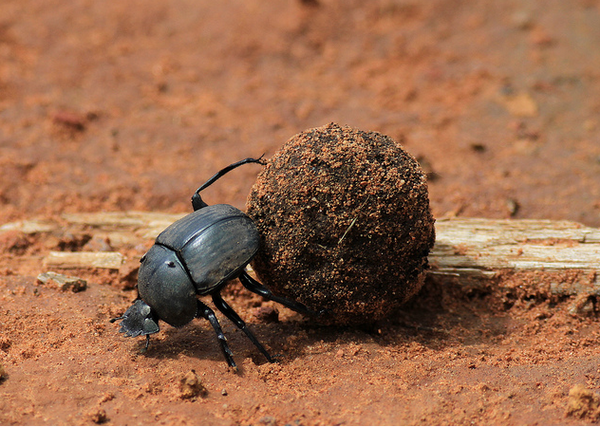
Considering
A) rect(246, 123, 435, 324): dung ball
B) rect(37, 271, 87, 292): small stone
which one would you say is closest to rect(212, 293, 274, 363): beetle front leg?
rect(246, 123, 435, 324): dung ball

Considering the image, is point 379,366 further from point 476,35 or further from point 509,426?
point 476,35

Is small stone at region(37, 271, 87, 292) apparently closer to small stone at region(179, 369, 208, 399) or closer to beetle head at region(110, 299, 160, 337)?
beetle head at region(110, 299, 160, 337)

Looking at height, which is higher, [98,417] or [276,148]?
[276,148]

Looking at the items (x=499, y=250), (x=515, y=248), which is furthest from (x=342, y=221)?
(x=515, y=248)

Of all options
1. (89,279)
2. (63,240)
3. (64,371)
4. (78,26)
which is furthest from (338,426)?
(78,26)

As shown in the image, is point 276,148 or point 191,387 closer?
point 191,387

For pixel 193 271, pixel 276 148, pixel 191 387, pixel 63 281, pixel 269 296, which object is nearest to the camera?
pixel 191 387

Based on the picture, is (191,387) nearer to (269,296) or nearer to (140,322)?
(140,322)
